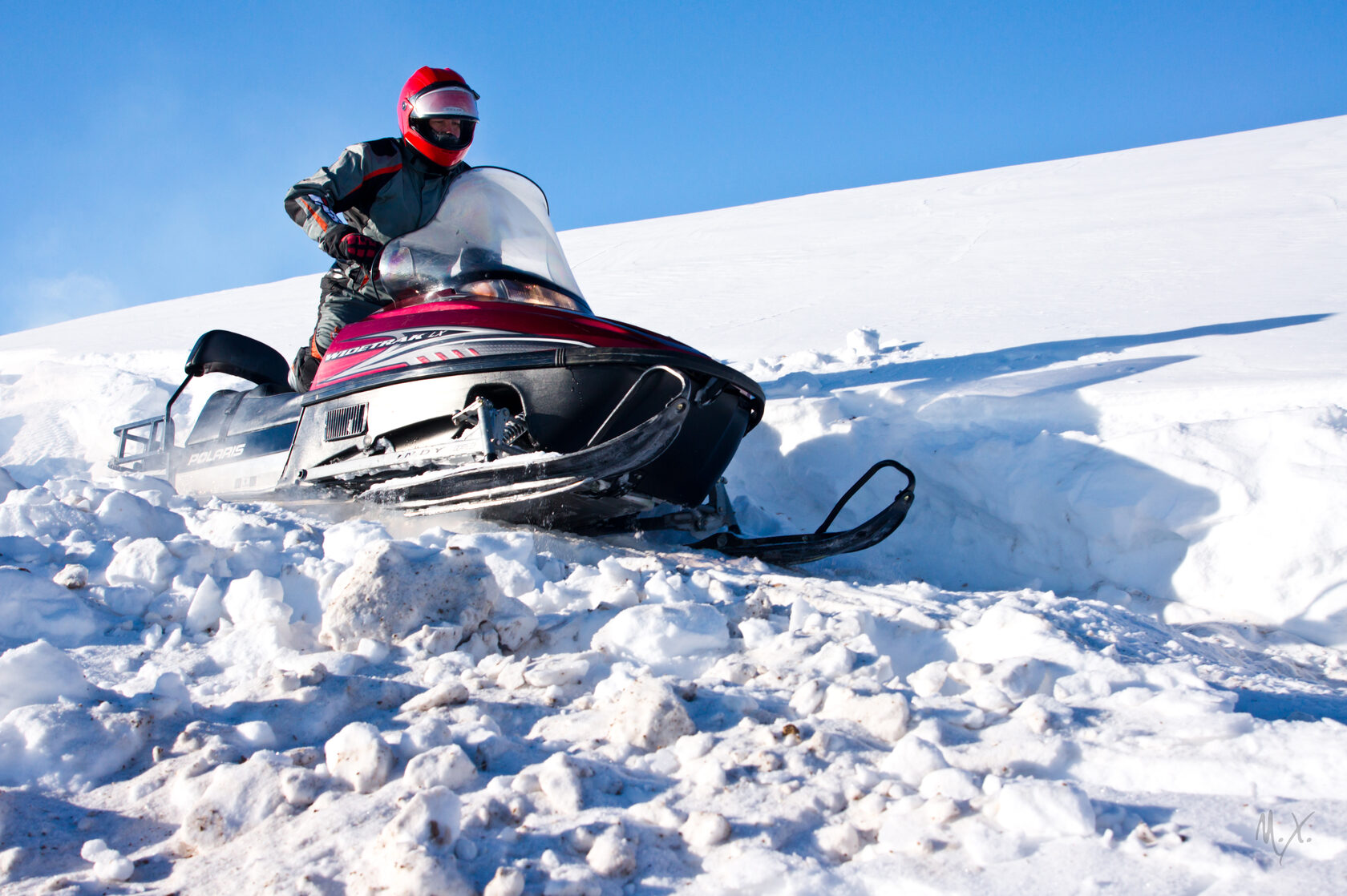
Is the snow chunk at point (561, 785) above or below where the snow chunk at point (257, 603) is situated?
below

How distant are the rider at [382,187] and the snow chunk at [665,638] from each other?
2327 millimetres

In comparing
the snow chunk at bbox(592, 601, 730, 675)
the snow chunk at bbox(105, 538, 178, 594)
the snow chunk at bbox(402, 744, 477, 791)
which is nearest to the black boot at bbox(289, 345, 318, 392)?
the snow chunk at bbox(105, 538, 178, 594)

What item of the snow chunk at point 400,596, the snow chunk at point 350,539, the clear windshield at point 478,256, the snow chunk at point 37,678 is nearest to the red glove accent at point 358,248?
the clear windshield at point 478,256

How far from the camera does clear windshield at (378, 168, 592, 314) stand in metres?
3.66

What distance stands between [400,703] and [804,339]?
5.47 metres

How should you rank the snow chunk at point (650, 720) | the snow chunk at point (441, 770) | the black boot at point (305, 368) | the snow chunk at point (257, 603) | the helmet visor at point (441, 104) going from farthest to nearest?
the black boot at point (305, 368), the helmet visor at point (441, 104), the snow chunk at point (257, 603), the snow chunk at point (650, 720), the snow chunk at point (441, 770)

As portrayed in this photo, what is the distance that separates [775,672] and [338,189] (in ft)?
9.70

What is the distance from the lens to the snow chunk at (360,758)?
1554 millimetres

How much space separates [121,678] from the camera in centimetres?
207

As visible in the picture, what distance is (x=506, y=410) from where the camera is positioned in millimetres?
3178

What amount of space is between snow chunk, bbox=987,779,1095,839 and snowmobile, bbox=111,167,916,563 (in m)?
1.80

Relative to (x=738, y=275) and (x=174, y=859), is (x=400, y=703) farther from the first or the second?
(x=738, y=275)

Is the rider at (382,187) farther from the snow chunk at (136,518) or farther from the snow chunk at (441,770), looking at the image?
the snow chunk at (441,770)

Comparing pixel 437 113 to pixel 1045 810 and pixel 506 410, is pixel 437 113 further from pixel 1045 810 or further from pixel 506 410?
pixel 1045 810
